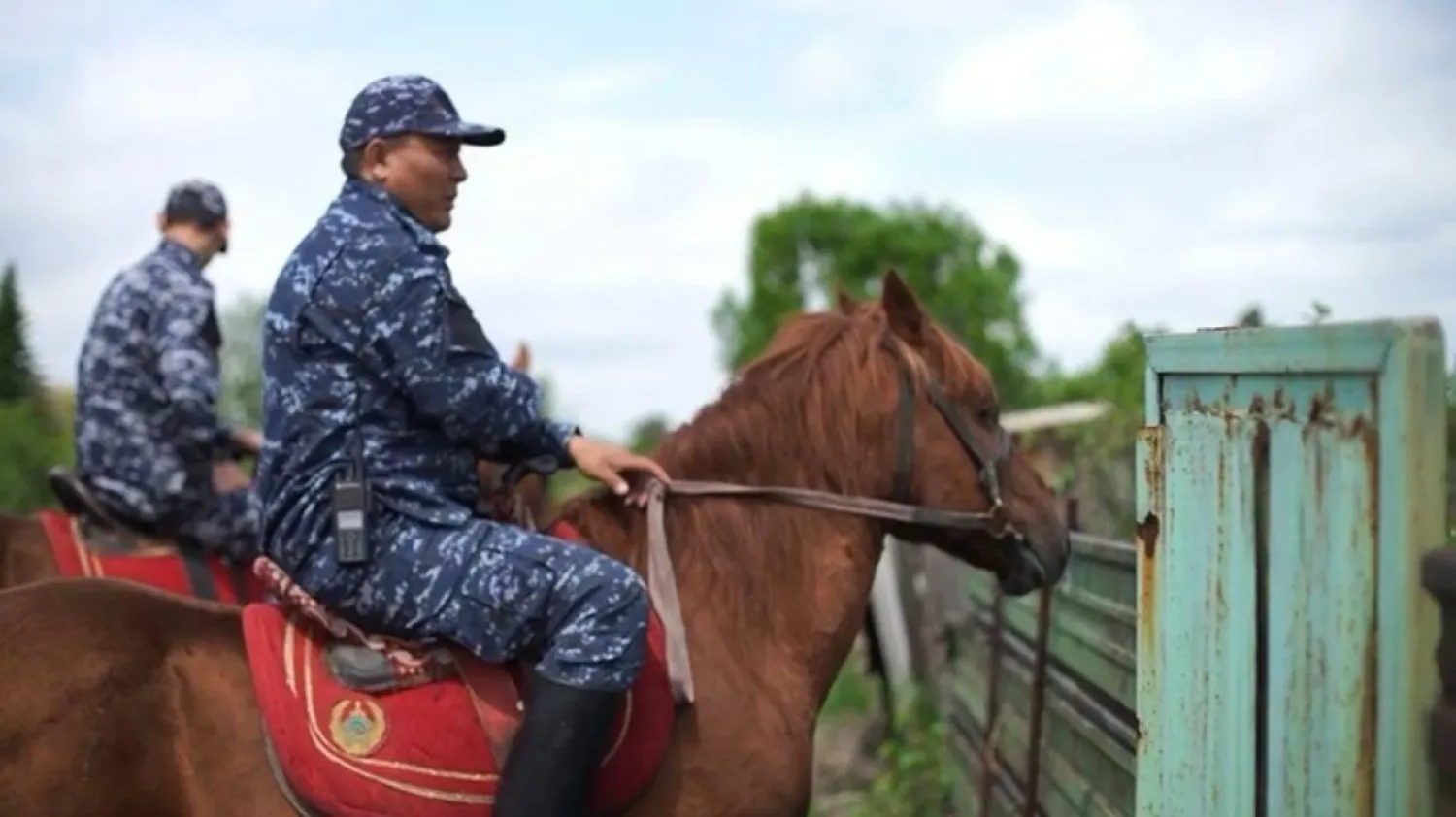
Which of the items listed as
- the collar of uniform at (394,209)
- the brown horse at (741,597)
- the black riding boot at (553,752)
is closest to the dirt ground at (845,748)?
the brown horse at (741,597)

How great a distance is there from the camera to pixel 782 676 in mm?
4141

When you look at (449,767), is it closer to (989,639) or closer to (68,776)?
(68,776)

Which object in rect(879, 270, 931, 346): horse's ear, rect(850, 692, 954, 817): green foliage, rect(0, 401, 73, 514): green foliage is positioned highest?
rect(879, 270, 931, 346): horse's ear

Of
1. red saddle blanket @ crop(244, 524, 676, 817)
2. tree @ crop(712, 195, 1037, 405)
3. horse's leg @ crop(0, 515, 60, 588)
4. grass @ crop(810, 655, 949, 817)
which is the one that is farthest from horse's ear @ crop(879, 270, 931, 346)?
tree @ crop(712, 195, 1037, 405)

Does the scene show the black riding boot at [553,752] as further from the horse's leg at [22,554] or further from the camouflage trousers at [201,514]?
the horse's leg at [22,554]

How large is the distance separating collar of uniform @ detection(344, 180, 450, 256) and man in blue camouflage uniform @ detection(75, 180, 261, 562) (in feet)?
8.13

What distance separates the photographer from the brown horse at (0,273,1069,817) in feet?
11.4

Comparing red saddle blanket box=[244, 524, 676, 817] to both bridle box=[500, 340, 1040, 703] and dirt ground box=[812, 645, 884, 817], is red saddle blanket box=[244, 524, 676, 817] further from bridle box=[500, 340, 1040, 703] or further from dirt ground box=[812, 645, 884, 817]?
dirt ground box=[812, 645, 884, 817]

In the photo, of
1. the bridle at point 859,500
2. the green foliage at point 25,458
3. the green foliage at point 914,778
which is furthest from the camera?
the green foliage at point 25,458

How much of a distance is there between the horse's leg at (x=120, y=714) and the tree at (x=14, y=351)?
30.5 metres

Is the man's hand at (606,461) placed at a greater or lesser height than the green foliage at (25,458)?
greater

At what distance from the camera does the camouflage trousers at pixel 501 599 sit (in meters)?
3.54

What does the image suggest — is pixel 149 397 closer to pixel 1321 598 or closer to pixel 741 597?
pixel 741 597

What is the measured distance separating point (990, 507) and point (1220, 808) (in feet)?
6.96
